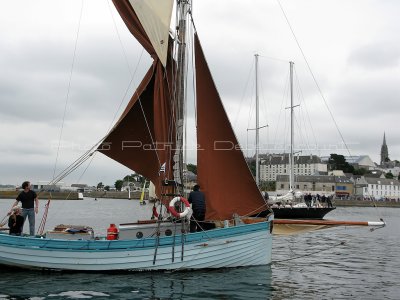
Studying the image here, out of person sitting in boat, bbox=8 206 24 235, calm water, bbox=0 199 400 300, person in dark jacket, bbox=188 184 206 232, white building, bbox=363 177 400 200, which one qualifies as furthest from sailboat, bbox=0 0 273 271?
white building, bbox=363 177 400 200

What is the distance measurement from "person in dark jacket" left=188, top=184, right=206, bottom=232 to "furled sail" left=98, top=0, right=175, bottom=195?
85.3 inches

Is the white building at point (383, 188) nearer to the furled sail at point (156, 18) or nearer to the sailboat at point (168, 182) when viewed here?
the sailboat at point (168, 182)

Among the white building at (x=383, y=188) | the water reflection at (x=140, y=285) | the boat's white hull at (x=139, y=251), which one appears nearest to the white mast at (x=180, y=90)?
the boat's white hull at (x=139, y=251)

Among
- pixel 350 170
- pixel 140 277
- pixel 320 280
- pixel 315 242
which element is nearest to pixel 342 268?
pixel 320 280

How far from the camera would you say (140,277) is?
16.6 m

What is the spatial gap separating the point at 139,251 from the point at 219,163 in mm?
4256

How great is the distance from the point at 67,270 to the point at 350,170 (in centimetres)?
18913

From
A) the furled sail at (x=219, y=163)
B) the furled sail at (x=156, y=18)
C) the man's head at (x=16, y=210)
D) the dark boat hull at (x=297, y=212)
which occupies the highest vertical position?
the furled sail at (x=156, y=18)

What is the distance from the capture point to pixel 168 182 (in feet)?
58.6

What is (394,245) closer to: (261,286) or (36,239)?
(261,286)

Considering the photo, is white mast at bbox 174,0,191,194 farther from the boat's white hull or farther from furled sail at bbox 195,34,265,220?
the boat's white hull

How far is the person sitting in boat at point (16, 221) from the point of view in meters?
18.2

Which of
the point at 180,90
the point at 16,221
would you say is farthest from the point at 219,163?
the point at 16,221

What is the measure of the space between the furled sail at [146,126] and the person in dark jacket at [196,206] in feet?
7.11
